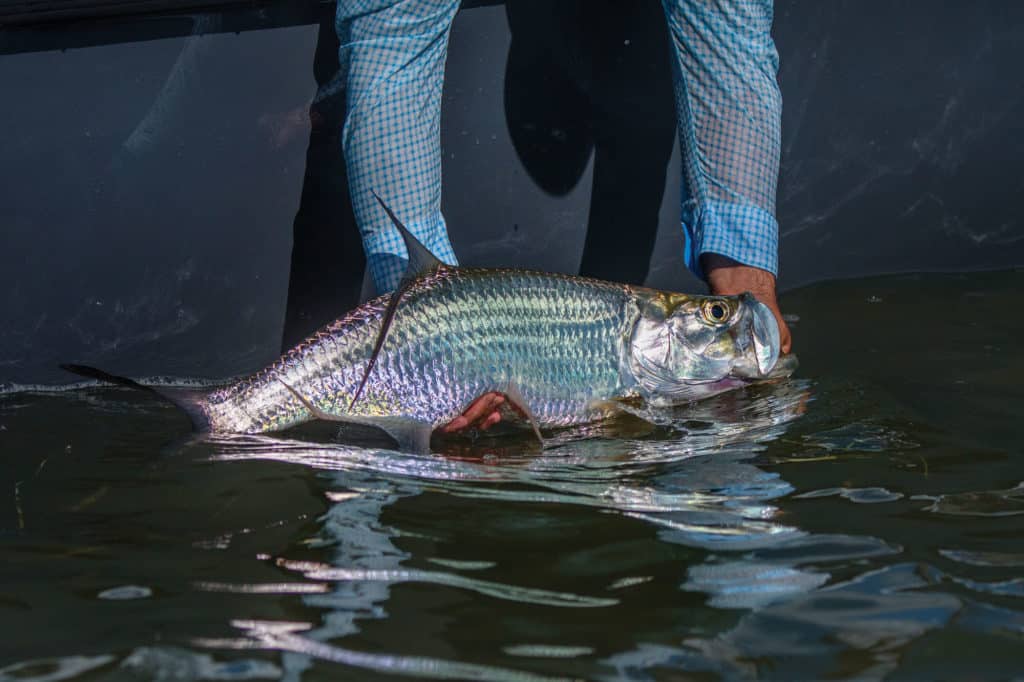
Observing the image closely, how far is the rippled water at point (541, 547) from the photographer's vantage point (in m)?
1.93

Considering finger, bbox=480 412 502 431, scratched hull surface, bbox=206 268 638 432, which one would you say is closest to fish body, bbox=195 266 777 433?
scratched hull surface, bbox=206 268 638 432

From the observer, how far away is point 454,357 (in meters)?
3.12

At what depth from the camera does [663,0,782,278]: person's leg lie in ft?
12.8

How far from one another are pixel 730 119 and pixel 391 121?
1081 millimetres

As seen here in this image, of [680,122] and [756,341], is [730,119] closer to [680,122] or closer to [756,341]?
[680,122]

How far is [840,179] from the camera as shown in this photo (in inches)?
183

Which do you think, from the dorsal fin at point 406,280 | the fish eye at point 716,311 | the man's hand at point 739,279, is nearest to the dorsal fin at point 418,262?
the dorsal fin at point 406,280

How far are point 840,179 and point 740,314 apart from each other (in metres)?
1.58

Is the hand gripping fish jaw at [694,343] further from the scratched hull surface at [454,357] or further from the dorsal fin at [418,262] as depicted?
the dorsal fin at [418,262]

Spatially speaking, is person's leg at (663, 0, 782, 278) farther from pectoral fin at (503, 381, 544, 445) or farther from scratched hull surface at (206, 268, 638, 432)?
Answer: pectoral fin at (503, 381, 544, 445)

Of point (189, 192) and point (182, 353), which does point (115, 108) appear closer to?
point (189, 192)

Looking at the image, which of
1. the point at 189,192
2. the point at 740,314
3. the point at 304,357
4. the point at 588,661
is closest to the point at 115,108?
the point at 189,192

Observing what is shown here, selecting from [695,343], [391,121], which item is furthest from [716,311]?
[391,121]

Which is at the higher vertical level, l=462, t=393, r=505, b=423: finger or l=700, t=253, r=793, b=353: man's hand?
l=700, t=253, r=793, b=353: man's hand
